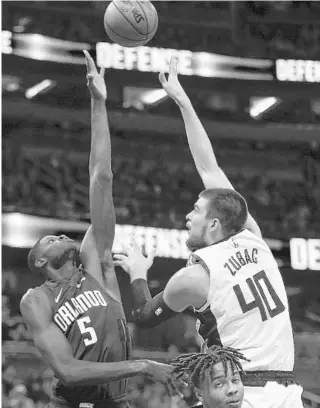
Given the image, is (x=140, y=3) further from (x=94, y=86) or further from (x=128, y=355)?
(x=128, y=355)

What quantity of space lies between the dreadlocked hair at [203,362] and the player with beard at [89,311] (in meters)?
0.45

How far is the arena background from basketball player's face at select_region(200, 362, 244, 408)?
47.5ft

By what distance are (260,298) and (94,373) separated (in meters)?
0.98

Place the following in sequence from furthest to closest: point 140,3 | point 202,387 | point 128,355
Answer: point 140,3 < point 128,355 < point 202,387

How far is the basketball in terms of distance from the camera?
6879 millimetres

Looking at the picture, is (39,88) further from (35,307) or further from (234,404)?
(234,404)

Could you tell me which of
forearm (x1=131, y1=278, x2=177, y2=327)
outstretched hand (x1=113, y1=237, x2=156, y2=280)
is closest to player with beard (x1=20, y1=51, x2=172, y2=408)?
outstretched hand (x1=113, y1=237, x2=156, y2=280)

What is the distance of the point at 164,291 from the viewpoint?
4621 millimetres

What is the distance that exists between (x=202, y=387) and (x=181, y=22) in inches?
877

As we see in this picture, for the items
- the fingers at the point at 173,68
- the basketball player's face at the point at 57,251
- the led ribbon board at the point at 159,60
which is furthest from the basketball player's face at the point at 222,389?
the led ribbon board at the point at 159,60

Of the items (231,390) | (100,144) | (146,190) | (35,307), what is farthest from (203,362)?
(146,190)

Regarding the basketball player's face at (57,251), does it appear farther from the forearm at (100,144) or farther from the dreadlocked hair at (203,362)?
the dreadlocked hair at (203,362)

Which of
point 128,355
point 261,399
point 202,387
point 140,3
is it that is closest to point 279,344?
point 261,399

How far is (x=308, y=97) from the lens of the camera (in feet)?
82.1
